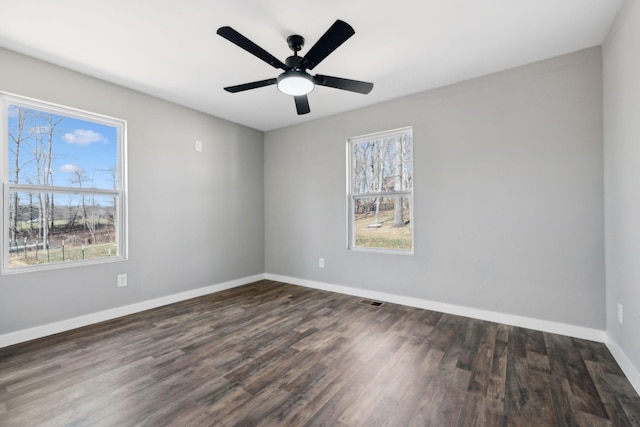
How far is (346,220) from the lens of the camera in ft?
13.3

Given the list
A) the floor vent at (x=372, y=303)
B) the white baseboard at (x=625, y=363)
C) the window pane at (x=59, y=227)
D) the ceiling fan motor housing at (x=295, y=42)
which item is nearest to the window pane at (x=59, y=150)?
the window pane at (x=59, y=227)

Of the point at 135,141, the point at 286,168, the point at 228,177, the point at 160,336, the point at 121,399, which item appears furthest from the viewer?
the point at 286,168

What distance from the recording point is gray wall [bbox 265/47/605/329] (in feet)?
8.32

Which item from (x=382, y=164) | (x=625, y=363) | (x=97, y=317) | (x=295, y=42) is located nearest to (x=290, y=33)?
(x=295, y=42)

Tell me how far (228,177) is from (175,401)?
320cm

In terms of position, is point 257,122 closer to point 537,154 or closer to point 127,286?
point 127,286

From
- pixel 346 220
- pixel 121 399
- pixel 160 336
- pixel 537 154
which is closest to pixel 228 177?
pixel 346 220

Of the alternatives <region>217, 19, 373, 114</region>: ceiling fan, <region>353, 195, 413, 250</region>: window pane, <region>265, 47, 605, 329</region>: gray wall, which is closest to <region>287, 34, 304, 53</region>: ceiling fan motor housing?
<region>217, 19, 373, 114</region>: ceiling fan

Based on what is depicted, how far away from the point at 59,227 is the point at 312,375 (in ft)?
9.52

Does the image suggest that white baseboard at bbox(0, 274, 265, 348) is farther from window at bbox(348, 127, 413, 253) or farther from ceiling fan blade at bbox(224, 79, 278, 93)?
ceiling fan blade at bbox(224, 79, 278, 93)

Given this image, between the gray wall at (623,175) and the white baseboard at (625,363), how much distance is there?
0.04 meters

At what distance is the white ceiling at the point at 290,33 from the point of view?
6.63 feet

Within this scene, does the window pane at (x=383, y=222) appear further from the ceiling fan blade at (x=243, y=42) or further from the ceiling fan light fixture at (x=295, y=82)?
the ceiling fan blade at (x=243, y=42)

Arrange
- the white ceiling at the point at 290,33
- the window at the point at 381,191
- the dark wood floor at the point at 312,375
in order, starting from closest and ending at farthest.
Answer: the dark wood floor at the point at 312,375
the white ceiling at the point at 290,33
the window at the point at 381,191
